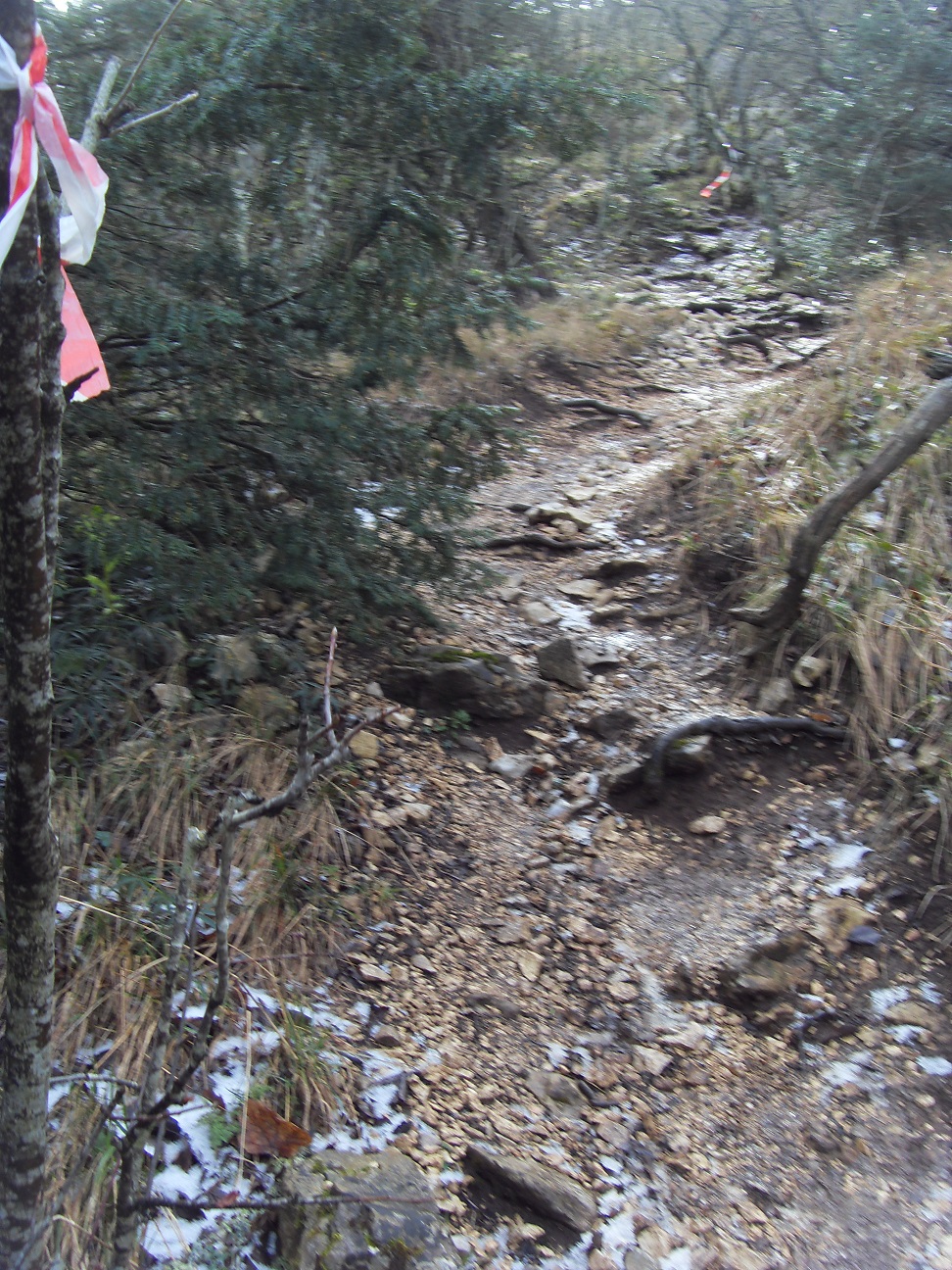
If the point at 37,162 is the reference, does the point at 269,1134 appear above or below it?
below

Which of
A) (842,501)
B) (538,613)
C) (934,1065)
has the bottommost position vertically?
(934,1065)

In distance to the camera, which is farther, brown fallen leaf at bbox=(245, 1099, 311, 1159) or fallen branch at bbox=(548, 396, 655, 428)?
fallen branch at bbox=(548, 396, 655, 428)

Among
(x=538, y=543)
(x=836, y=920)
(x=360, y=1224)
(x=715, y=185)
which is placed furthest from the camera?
(x=715, y=185)

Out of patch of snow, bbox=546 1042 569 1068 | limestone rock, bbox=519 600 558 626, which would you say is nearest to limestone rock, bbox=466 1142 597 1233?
patch of snow, bbox=546 1042 569 1068

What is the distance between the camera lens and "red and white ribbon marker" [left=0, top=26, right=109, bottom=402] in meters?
1.29

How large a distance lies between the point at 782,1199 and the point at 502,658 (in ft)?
8.53

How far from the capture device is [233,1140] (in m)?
2.52

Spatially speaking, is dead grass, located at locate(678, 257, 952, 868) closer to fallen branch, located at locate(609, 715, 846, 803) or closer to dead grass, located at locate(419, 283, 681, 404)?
fallen branch, located at locate(609, 715, 846, 803)

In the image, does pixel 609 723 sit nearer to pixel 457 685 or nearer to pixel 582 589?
pixel 457 685

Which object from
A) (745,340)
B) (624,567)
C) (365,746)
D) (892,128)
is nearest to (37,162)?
(365,746)

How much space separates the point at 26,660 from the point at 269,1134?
1637 mm

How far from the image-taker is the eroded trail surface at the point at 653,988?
2.68 m

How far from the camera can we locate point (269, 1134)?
8.32 ft

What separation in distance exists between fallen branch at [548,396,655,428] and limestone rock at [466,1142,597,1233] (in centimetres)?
654
